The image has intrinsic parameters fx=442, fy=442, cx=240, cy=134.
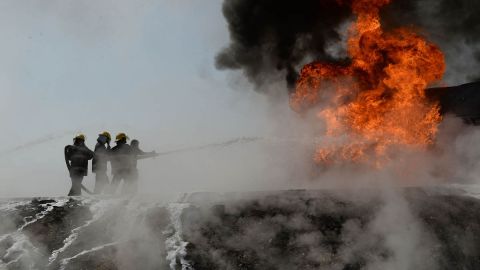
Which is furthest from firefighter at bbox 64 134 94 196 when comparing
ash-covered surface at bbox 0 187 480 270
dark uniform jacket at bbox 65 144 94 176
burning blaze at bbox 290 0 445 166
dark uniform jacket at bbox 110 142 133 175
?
burning blaze at bbox 290 0 445 166

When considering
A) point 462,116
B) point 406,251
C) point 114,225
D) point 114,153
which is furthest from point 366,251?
point 462,116

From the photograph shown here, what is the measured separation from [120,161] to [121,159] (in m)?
0.06

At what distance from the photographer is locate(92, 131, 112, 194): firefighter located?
1164 centimetres

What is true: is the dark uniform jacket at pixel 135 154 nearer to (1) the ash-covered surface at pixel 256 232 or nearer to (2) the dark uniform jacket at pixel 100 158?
(2) the dark uniform jacket at pixel 100 158

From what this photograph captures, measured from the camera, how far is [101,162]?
11680 mm

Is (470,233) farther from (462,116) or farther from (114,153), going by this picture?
(462,116)

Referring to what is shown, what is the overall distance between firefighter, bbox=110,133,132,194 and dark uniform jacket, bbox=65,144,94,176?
81 centimetres

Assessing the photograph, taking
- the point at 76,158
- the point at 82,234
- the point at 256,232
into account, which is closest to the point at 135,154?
the point at 76,158

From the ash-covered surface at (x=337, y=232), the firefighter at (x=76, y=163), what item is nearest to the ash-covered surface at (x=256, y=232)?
the ash-covered surface at (x=337, y=232)

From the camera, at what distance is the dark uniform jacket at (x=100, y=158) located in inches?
459

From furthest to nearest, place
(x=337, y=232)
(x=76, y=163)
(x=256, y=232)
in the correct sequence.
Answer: (x=76, y=163), (x=256, y=232), (x=337, y=232)

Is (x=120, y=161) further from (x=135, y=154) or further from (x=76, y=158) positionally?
(x=76, y=158)

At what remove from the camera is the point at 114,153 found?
11.7 m

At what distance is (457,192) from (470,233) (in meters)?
1.34
